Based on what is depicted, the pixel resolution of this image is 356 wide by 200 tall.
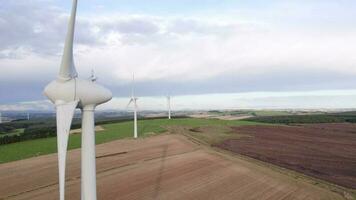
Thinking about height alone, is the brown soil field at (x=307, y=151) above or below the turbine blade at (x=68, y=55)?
below

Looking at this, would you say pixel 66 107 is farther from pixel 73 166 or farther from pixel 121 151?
pixel 121 151

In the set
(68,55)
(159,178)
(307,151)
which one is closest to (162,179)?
(159,178)

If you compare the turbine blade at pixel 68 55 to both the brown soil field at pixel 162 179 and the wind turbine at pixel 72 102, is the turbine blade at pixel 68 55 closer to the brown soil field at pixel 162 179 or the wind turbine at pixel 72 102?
the wind turbine at pixel 72 102

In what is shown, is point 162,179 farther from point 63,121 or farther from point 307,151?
point 307,151

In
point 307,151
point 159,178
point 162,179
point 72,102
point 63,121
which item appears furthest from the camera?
point 307,151

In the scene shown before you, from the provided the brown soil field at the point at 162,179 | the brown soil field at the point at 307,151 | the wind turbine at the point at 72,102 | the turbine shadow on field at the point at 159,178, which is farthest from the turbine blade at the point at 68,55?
the brown soil field at the point at 307,151
